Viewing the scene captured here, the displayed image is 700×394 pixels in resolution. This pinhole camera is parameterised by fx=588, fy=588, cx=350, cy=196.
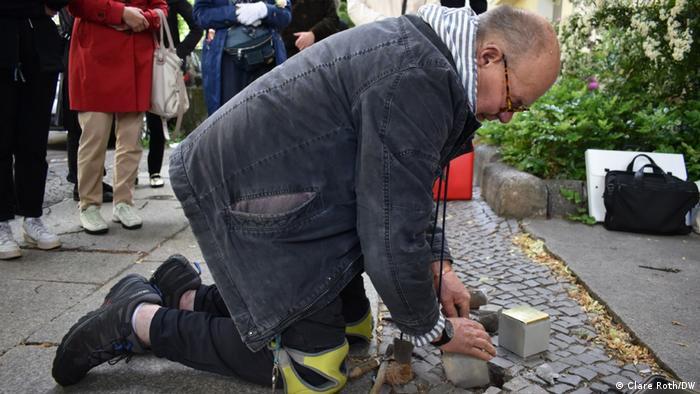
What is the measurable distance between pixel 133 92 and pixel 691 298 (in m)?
3.14

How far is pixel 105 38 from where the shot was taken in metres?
3.40

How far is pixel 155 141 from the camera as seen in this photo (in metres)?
4.87

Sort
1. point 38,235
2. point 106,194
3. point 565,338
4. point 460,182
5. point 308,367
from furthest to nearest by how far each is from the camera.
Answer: point 460,182 → point 106,194 → point 38,235 → point 565,338 → point 308,367

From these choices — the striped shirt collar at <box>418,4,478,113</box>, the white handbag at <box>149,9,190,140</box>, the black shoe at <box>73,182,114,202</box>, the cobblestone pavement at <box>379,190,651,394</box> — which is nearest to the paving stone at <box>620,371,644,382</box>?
the cobblestone pavement at <box>379,190,651,394</box>

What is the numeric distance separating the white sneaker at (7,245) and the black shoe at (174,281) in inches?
51.3

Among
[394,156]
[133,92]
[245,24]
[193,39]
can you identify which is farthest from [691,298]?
[193,39]

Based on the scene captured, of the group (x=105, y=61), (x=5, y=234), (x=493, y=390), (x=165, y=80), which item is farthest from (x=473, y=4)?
(x=5, y=234)

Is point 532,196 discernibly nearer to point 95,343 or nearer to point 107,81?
point 107,81

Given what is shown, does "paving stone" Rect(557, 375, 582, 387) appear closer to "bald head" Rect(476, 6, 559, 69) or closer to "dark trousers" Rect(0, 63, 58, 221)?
"bald head" Rect(476, 6, 559, 69)

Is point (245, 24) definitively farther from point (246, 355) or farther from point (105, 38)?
point (246, 355)

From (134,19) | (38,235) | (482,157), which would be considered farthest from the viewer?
(482,157)

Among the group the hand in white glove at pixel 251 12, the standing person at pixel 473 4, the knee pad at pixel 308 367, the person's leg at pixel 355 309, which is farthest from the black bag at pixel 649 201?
the knee pad at pixel 308 367

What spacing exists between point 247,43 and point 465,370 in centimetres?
236

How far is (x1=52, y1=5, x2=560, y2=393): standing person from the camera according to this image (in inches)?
58.9
